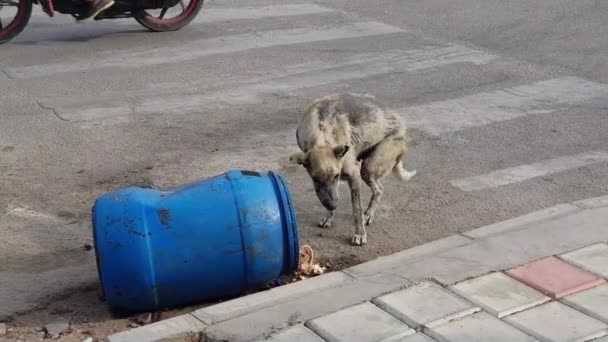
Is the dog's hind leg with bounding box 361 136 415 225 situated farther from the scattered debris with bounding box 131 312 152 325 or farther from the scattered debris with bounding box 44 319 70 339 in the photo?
the scattered debris with bounding box 44 319 70 339

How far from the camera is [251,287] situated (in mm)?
5133

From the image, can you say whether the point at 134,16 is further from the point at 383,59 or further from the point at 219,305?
the point at 219,305

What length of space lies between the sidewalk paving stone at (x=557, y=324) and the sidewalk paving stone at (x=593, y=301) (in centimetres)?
5

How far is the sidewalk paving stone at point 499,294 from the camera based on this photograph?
4.91 metres

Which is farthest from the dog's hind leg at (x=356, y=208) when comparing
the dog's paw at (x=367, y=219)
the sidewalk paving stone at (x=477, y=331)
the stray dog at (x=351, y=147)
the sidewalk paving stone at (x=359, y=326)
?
the sidewalk paving stone at (x=477, y=331)

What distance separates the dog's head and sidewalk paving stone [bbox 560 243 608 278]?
55.0 inches

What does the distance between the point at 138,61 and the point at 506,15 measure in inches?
192

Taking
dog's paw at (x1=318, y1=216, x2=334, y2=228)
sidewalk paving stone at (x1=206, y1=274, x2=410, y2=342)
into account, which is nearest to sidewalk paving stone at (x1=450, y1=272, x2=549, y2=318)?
sidewalk paving stone at (x1=206, y1=274, x2=410, y2=342)

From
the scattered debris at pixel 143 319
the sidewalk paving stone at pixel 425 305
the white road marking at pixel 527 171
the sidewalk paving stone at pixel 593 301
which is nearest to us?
the sidewalk paving stone at pixel 425 305

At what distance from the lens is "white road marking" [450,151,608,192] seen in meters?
7.01

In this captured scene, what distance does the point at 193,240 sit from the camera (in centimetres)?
492

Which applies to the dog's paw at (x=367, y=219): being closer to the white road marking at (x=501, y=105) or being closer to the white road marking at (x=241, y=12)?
the white road marking at (x=501, y=105)

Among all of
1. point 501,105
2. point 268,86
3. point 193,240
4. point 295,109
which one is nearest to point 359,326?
point 193,240

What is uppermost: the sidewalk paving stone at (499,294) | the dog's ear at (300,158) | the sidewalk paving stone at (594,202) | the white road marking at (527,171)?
the dog's ear at (300,158)
